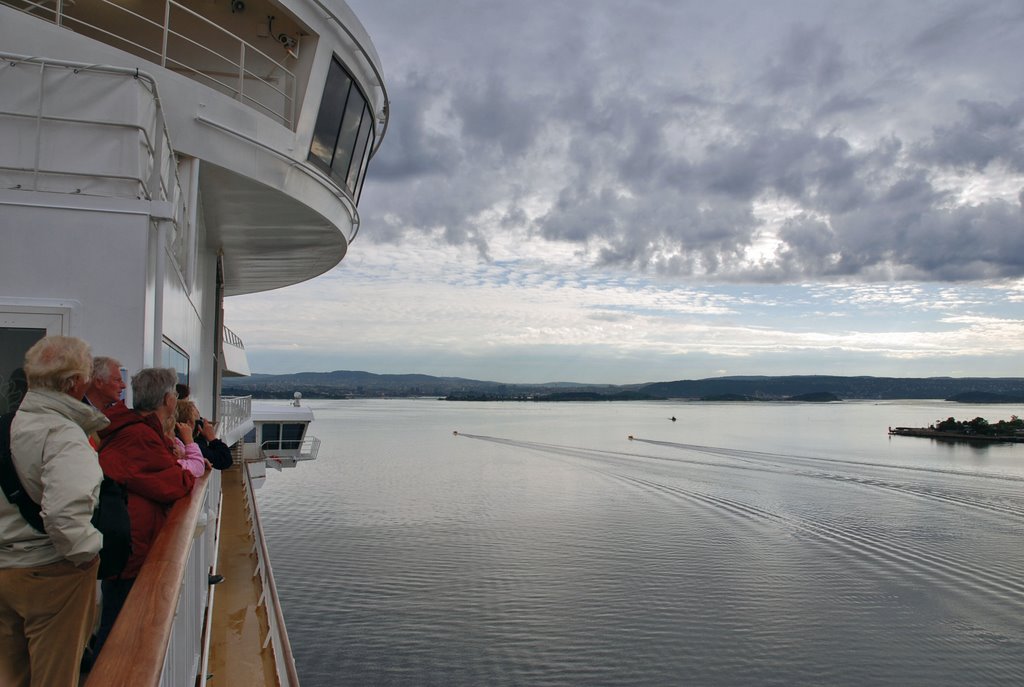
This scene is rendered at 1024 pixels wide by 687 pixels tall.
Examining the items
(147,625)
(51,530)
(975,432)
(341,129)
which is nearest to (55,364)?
(51,530)

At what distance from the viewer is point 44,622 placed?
2.46 m

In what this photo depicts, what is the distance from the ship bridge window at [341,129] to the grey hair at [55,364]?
6.57 meters

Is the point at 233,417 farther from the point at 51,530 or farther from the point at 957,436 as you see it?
the point at 957,436

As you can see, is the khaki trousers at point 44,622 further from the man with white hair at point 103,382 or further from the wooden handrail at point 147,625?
the man with white hair at point 103,382

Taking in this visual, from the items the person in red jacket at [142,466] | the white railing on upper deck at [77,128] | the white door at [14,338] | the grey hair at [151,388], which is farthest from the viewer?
the white railing on upper deck at [77,128]

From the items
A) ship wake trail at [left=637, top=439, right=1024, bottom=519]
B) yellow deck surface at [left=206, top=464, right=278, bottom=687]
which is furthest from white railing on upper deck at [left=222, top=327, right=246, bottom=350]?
ship wake trail at [left=637, top=439, right=1024, bottom=519]

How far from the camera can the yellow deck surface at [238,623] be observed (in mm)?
5113

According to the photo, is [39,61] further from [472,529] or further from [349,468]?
[349,468]

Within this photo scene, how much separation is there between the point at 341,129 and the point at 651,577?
47.8 ft

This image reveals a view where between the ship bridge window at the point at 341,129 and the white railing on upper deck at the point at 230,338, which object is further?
the white railing on upper deck at the point at 230,338

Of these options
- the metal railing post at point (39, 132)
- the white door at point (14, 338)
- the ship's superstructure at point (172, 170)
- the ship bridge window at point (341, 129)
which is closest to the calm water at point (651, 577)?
the ship's superstructure at point (172, 170)

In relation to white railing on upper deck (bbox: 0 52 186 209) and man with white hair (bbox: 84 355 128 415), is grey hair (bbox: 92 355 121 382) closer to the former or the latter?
man with white hair (bbox: 84 355 128 415)

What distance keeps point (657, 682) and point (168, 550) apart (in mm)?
12700

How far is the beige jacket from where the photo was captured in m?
2.26
